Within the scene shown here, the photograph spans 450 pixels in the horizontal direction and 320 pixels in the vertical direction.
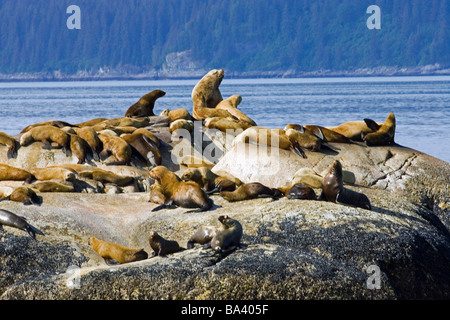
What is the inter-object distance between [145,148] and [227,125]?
188 centimetres

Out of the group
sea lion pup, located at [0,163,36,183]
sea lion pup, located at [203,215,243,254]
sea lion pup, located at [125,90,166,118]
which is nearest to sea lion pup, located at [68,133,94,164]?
sea lion pup, located at [0,163,36,183]

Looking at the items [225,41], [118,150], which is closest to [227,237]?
[118,150]

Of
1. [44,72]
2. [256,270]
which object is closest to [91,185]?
[256,270]

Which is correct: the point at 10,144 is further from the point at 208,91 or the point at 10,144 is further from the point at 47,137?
the point at 208,91

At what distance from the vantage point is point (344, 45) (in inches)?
7475

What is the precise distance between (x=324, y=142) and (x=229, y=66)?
17946cm

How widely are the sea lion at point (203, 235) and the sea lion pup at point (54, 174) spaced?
3.13 metres

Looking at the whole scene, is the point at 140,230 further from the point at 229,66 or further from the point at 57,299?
the point at 229,66

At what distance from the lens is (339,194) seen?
328 inches

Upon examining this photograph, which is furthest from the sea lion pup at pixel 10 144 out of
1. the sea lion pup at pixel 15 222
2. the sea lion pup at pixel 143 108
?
the sea lion pup at pixel 15 222
